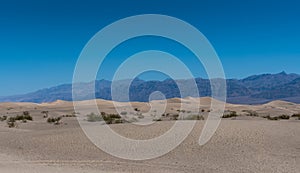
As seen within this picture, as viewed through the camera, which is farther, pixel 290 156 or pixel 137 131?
pixel 137 131

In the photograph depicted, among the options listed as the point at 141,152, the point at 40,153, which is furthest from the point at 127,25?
the point at 40,153

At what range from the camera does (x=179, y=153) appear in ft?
52.5

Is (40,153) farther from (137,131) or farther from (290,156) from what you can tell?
(290,156)

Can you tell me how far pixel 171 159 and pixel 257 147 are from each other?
408 centimetres

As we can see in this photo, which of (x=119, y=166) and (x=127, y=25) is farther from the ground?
(x=127, y=25)

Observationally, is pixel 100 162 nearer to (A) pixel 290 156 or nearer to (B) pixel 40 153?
(B) pixel 40 153

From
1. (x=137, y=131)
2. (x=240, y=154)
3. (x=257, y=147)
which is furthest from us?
(x=137, y=131)

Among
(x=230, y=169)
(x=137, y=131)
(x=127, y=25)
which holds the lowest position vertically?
(x=230, y=169)

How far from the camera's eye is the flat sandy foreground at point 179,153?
13.2 metres

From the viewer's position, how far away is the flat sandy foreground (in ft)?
43.3

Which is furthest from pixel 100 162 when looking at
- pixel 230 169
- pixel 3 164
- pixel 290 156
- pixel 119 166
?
pixel 290 156

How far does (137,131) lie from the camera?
20.8m

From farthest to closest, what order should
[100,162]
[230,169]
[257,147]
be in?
[257,147], [100,162], [230,169]

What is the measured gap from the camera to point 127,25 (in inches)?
658
